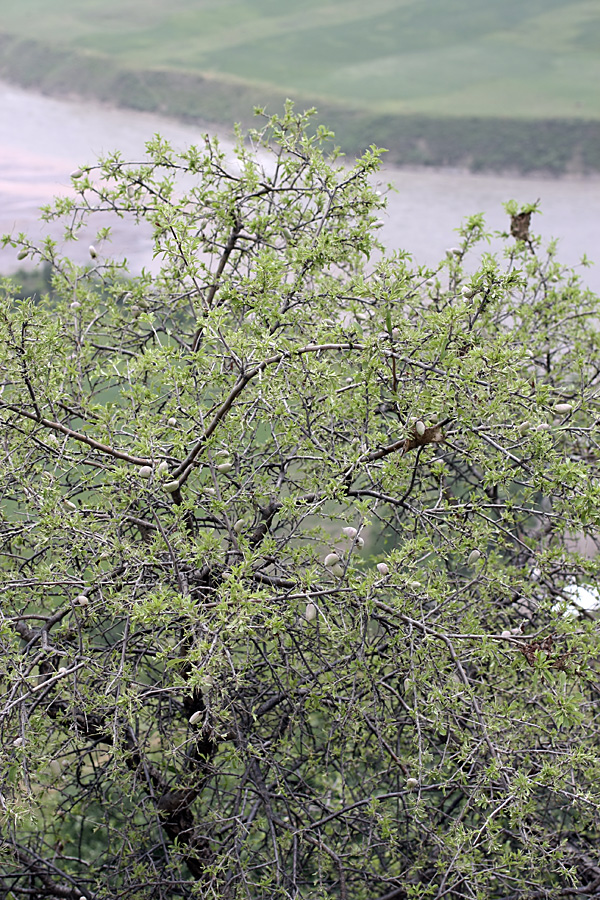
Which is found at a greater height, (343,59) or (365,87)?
(343,59)

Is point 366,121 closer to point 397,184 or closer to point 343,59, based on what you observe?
point 343,59

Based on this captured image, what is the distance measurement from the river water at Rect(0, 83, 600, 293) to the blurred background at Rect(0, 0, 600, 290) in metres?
0.03

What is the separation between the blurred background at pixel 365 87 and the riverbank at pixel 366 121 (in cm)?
2

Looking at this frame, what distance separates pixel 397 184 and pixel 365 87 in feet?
11.3

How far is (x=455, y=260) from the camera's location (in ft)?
8.68

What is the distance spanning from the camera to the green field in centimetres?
1054

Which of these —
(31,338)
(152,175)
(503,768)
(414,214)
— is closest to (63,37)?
(414,214)

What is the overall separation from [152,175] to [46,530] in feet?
3.91

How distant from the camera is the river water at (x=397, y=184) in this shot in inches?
327

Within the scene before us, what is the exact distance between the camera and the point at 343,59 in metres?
11.7

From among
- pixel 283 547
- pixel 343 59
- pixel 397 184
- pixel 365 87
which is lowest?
pixel 283 547

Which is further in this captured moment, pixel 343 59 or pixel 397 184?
pixel 343 59

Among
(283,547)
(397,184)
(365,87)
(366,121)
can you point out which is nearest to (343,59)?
(365,87)

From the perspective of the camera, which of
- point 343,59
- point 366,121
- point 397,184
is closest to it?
point 397,184
